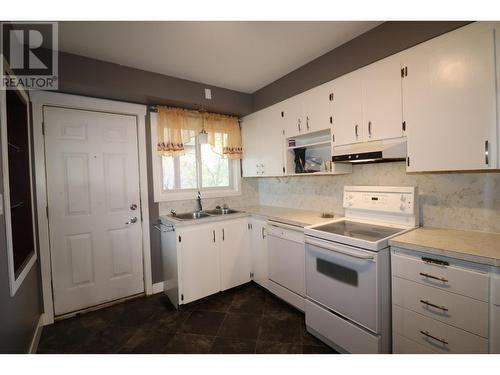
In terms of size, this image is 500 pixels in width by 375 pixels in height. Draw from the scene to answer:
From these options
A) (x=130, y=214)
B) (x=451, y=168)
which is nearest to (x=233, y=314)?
(x=130, y=214)

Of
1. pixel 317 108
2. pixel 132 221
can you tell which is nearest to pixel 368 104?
pixel 317 108

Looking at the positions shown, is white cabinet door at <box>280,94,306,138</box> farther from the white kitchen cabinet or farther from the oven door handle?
the oven door handle

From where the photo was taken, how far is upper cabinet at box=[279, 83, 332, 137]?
7.07 ft

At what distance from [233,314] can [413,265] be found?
1.63 meters

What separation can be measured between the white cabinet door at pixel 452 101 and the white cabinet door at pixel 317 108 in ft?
2.09

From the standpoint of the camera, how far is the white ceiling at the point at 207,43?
1.67 meters

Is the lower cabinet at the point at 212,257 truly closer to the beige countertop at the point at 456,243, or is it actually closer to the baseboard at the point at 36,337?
the baseboard at the point at 36,337

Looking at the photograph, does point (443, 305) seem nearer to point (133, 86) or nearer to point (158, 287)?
point (158, 287)

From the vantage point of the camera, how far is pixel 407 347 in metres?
1.43

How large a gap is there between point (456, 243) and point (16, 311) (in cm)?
279

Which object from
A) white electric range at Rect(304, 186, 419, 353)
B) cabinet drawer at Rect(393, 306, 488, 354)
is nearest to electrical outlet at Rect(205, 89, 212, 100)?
white electric range at Rect(304, 186, 419, 353)

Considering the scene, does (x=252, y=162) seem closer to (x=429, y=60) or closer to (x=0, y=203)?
(x=429, y=60)

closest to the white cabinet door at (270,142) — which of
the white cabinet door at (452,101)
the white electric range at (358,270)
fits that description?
the white electric range at (358,270)

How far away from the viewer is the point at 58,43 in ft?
5.93
